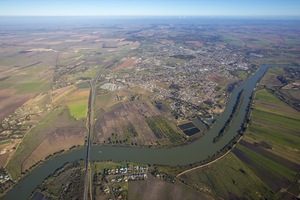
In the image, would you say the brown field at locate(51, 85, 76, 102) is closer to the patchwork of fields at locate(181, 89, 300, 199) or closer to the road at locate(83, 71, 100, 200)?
the road at locate(83, 71, 100, 200)

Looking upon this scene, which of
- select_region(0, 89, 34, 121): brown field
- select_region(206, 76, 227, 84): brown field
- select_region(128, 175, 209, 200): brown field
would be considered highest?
select_region(0, 89, 34, 121): brown field

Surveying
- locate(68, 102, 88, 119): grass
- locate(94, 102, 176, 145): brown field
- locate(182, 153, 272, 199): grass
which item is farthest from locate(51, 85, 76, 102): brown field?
locate(182, 153, 272, 199): grass

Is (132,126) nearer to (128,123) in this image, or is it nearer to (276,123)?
(128,123)

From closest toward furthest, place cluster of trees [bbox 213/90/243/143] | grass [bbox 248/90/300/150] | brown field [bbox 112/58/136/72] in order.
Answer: grass [bbox 248/90/300/150] → cluster of trees [bbox 213/90/243/143] → brown field [bbox 112/58/136/72]

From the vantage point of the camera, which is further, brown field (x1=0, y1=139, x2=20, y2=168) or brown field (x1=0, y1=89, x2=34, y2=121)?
brown field (x1=0, y1=89, x2=34, y2=121)

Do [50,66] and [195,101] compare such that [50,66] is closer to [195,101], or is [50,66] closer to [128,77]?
[128,77]

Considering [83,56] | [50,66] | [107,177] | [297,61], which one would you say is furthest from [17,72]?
[297,61]

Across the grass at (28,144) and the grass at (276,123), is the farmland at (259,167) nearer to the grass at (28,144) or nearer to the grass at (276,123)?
the grass at (276,123)
